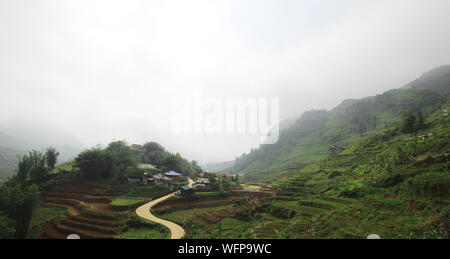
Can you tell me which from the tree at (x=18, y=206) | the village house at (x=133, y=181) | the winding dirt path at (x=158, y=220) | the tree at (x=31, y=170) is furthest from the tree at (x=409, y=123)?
the tree at (x=31, y=170)

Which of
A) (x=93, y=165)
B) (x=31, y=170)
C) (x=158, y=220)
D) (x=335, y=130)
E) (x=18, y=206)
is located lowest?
(x=158, y=220)

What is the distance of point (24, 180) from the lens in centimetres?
3916

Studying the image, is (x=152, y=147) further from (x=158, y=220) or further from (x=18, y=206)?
(x=18, y=206)

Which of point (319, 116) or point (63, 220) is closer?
point (63, 220)

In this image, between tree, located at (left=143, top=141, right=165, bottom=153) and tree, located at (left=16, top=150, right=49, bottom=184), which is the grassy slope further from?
tree, located at (left=143, top=141, right=165, bottom=153)

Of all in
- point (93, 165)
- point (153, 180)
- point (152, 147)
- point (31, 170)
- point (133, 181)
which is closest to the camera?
point (133, 181)

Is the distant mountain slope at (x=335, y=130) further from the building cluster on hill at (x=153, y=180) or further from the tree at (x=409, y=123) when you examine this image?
the building cluster on hill at (x=153, y=180)

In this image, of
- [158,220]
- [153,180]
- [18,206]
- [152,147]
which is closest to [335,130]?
[152,147]

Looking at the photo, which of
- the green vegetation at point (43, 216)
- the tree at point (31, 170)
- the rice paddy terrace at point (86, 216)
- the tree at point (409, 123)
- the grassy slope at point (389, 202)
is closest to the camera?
the grassy slope at point (389, 202)

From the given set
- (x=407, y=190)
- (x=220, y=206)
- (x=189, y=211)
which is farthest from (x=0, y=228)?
(x=407, y=190)

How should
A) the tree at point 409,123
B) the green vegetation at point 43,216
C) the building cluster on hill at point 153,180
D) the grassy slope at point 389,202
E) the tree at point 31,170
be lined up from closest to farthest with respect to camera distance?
the grassy slope at point 389,202
the green vegetation at point 43,216
the building cluster on hill at point 153,180
the tree at point 31,170
the tree at point 409,123
